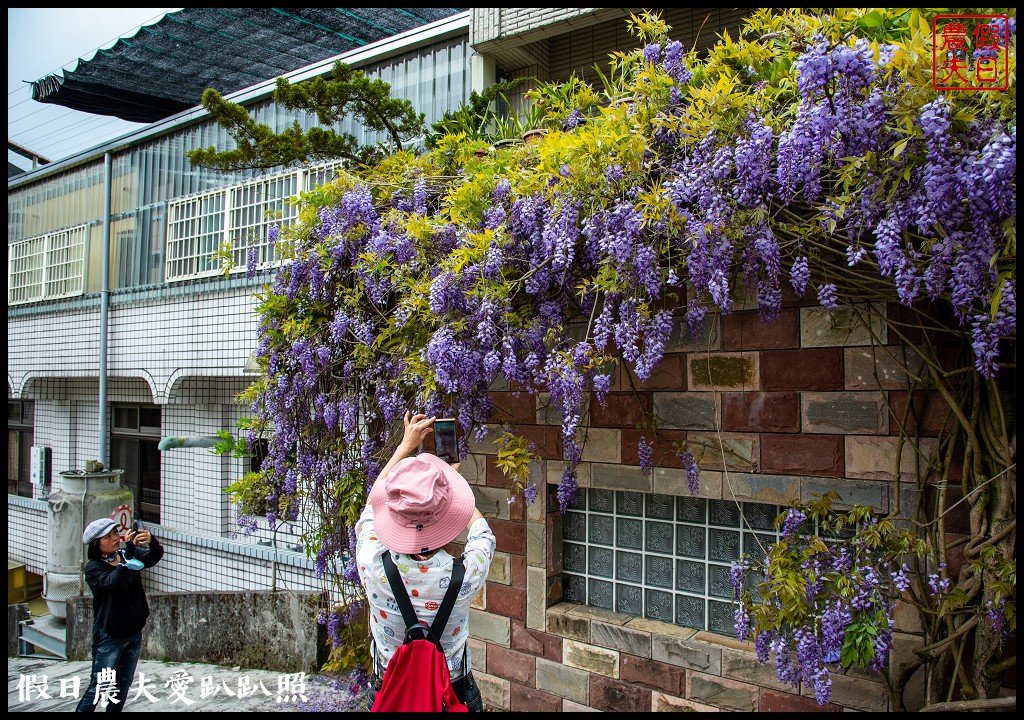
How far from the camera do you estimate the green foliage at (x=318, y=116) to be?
16.6 ft

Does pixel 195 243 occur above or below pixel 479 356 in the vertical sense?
above

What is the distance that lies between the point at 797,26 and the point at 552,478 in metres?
2.74

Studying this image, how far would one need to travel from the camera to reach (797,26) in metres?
2.94

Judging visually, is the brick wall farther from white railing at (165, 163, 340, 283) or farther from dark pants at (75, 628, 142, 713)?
white railing at (165, 163, 340, 283)

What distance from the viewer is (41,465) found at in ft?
35.0

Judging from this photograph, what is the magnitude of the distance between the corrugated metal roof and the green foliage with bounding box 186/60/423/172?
212 centimetres

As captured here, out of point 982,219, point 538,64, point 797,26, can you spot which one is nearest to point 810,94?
point 797,26

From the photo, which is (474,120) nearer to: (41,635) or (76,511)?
(76,511)

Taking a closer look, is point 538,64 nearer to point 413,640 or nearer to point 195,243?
point 195,243

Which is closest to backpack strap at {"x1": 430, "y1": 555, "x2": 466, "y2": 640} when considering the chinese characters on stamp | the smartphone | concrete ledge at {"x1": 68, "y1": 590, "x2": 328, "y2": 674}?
the smartphone

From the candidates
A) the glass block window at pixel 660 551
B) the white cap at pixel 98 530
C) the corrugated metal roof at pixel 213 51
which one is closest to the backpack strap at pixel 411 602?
the glass block window at pixel 660 551

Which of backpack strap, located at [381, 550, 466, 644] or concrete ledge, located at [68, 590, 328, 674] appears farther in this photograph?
concrete ledge, located at [68, 590, 328, 674]

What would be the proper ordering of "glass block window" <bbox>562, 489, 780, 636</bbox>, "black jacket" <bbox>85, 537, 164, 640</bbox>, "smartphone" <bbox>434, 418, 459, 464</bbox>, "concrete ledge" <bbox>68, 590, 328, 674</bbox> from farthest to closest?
"concrete ledge" <bbox>68, 590, 328, 674</bbox> → "black jacket" <bbox>85, 537, 164, 640</bbox> → "glass block window" <bbox>562, 489, 780, 636</bbox> → "smartphone" <bbox>434, 418, 459, 464</bbox>

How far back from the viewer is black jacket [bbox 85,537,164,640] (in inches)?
182
